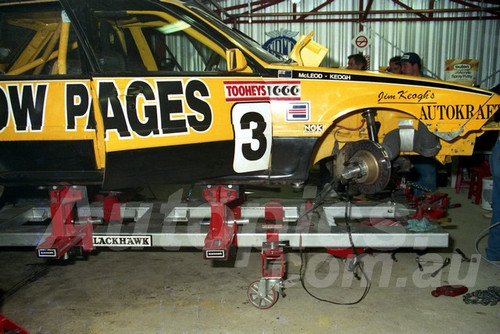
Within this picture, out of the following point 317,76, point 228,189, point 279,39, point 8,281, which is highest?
point 279,39

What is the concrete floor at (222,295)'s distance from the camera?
304 centimetres

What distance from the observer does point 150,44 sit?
374 centimetres

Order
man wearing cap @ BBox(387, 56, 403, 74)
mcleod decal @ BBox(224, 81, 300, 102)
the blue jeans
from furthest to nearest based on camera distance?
man wearing cap @ BBox(387, 56, 403, 74) < the blue jeans < mcleod decal @ BBox(224, 81, 300, 102)

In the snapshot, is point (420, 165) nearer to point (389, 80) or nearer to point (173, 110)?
point (389, 80)

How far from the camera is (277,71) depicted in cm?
319

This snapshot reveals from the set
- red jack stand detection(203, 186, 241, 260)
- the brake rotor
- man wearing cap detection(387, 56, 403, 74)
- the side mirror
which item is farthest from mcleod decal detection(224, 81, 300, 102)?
man wearing cap detection(387, 56, 403, 74)

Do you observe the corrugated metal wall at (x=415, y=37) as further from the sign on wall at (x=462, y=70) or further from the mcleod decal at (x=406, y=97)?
the mcleod decal at (x=406, y=97)

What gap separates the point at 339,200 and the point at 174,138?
6.87 ft

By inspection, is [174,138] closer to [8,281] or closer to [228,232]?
[228,232]

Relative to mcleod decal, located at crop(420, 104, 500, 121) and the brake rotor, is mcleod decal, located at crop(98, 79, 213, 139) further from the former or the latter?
mcleod decal, located at crop(420, 104, 500, 121)

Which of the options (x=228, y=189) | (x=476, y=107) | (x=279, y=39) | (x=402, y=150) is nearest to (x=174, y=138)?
(x=228, y=189)

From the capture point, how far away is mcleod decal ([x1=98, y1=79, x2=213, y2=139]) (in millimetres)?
3039

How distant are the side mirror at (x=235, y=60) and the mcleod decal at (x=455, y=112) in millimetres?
1467

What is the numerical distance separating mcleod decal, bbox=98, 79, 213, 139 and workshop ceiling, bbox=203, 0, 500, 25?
7224 mm
